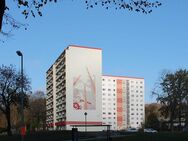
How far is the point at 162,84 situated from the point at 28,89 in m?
42.1

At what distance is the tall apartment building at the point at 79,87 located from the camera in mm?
159125

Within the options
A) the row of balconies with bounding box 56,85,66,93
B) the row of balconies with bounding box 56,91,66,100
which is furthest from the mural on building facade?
the row of balconies with bounding box 56,91,66,100

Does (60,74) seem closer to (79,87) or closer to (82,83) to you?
(82,83)

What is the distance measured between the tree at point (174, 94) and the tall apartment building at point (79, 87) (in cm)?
5479

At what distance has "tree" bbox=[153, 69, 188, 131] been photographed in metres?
102

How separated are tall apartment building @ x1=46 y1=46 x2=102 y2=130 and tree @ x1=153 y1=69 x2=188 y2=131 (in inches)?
2157

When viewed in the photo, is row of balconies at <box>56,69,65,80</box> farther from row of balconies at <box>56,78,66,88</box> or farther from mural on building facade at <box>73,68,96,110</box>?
mural on building facade at <box>73,68,96,110</box>

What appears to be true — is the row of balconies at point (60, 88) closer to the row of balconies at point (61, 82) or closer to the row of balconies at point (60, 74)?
the row of balconies at point (61, 82)

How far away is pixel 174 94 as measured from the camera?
102 m

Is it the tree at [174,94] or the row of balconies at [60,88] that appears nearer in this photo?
the tree at [174,94]

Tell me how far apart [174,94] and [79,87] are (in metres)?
65.6

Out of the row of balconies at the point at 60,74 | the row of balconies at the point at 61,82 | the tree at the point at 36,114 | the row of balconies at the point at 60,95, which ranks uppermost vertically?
the row of balconies at the point at 60,74

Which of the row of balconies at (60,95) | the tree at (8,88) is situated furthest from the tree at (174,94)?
the row of balconies at (60,95)

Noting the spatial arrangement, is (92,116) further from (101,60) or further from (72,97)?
(101,60)
